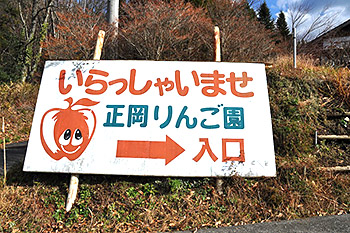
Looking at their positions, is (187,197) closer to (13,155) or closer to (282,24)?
(13,155)

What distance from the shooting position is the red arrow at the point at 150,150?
3.42 meters

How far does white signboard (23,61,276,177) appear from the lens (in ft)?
11.2

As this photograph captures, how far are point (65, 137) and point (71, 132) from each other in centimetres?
11

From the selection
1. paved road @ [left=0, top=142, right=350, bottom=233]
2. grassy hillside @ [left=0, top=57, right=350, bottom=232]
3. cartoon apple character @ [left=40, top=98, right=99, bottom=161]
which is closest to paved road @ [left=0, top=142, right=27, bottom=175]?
grassy hillside @ [left=0, top=57, right=350, bottom=232]

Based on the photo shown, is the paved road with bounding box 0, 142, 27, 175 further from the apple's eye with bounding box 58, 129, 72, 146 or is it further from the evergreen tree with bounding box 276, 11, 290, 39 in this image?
the evergreen tree with bounding box 276, 11, 290, 39

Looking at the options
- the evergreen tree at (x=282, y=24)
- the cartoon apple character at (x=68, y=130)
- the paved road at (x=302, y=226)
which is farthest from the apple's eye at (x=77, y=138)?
the evergreen tree at (x=282, y=24)

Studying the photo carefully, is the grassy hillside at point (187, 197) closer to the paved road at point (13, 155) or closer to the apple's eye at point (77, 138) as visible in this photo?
the apple's eye at point (77, 138)

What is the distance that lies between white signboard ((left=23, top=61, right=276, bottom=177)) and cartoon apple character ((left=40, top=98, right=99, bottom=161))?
15 millimetres

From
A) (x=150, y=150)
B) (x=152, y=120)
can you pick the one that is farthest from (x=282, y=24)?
(x=150, y=150)

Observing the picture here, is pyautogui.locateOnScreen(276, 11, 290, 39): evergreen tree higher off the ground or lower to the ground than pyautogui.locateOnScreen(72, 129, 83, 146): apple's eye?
higher

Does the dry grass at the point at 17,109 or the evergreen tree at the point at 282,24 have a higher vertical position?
the evergreen tree at the point at 282,24

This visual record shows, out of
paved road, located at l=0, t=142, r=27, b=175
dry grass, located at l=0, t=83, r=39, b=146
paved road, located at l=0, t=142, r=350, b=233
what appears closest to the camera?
paved road, located at l=0, t=142, r=350, b=233

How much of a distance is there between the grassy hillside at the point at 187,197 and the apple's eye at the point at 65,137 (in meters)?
0.54

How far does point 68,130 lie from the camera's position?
3.60 m
